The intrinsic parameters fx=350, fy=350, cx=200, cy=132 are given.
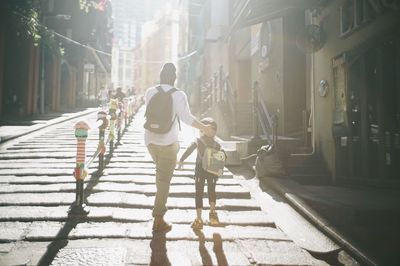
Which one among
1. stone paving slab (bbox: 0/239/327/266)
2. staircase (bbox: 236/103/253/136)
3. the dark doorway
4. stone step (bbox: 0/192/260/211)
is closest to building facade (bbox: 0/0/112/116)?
staircase (bbox: 236/103/253/136)

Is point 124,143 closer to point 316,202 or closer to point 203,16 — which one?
point 316,202

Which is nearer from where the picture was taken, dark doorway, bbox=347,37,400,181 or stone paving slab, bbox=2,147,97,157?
dark doorway, bbox=347,37,400,181

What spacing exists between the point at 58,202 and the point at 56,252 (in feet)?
6.52

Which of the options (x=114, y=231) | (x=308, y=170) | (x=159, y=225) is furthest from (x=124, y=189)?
(x=308, y=170)

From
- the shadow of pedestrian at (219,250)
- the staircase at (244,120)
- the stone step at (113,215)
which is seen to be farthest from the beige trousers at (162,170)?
the staircase at (244,120)

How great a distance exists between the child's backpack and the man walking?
10.6 inches

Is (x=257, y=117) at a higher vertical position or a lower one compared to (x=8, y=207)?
higher

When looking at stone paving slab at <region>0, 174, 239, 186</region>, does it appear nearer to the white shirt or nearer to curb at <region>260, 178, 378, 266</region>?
curb at <region>260, 178, 378, 266</region>

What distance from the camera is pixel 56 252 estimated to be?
159 inches

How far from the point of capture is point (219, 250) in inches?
168

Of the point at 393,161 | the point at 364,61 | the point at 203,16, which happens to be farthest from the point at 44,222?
the point at 203,16

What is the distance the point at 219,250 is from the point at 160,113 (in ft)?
6.19

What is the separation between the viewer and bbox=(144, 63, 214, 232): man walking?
15.2 feet

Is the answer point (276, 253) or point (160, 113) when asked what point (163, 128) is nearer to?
point (160, 113)
